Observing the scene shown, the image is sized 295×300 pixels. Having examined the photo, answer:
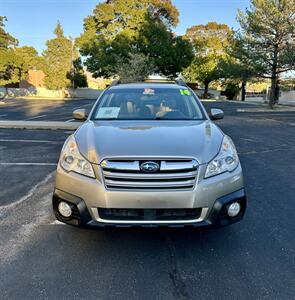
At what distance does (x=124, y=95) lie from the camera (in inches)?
205

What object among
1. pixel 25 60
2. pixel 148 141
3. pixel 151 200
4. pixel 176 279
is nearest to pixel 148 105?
pixel 148 141

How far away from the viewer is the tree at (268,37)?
26125mm

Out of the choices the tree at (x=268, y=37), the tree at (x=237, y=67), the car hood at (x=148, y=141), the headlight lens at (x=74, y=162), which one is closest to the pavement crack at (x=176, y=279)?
the car hood at (x=148, y=141)

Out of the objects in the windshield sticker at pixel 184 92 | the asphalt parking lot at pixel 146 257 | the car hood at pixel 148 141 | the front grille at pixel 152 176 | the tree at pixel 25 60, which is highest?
the tree at pixel 25 60

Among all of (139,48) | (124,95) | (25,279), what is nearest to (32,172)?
(124,95)

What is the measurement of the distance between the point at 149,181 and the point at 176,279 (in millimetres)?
851

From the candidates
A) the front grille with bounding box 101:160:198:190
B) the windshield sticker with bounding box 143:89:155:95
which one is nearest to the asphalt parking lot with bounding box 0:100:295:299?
the front grille with bounding box 101:160:198:190

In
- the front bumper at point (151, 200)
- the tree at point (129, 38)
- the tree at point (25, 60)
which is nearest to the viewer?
the front bumper at point (151, 200)

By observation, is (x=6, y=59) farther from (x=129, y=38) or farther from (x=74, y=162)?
(x=74, y=162)

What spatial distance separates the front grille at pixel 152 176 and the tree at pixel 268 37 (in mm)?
25443

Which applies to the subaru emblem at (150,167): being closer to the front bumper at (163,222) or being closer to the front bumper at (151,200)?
the front bumper at (151,200)

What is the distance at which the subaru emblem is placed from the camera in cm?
324

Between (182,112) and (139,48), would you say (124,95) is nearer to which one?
(182,112)

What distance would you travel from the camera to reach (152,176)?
3227 mm
